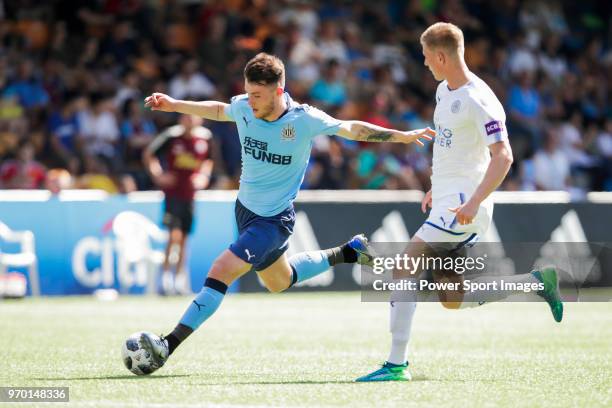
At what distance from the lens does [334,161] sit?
19.9m

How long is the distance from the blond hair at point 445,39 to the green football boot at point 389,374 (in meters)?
2.21

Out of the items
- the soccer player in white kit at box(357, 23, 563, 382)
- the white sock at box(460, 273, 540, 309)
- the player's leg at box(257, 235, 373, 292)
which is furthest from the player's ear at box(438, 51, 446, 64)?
the player's leg at box(257, 235, 373, 292)

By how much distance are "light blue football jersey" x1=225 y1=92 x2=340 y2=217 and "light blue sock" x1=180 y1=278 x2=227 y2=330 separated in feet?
2.30

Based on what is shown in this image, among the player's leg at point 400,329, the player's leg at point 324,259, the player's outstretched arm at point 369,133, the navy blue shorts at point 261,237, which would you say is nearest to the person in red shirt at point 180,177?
the player's leg at point 324,259

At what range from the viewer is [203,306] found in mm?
8586

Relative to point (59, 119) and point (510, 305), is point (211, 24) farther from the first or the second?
point (510, 305)

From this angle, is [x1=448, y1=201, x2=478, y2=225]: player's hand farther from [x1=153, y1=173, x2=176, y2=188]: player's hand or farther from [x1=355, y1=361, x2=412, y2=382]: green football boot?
[x1=153, y1=173, x2=176, y2=188]: player's hand

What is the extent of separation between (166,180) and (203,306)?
8.60 metres

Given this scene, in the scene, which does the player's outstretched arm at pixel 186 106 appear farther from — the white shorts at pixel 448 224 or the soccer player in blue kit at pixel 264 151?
the white shorts at pixel 448 224

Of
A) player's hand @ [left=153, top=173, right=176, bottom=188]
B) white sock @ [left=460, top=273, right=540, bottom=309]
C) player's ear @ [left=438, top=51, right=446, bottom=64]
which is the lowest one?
white sock @ [left=460, top=273, right=540, bottom=309]

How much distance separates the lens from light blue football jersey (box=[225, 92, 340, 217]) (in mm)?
8867

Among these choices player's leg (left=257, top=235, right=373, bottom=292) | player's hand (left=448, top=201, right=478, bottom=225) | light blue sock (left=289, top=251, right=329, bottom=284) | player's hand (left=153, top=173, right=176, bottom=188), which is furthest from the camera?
player's hand (left=153, top=173, right=176, bottom=188)

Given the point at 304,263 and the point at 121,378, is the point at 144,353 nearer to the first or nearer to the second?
the point at 121,378

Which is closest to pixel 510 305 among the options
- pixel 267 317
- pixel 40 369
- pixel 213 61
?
pixel 267 317
